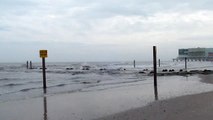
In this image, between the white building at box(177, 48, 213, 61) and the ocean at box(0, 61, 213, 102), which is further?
the white building at box(177, 48, 213, 61)

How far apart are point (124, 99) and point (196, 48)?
418 ft

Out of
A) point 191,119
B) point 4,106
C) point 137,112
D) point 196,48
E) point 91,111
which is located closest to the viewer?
point 191,119

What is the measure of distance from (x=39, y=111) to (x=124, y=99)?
13.7 ft

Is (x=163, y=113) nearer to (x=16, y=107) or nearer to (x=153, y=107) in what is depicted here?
(x=153, y=107)

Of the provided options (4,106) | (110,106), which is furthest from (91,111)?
(4,106)

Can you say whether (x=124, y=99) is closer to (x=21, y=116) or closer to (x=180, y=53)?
(x=21, y=116)

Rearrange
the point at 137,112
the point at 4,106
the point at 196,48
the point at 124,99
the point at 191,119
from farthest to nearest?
the point at 196,48 < the point at 124,99 < the point at 4,106 < the point at 137,112 < the point at 191,119

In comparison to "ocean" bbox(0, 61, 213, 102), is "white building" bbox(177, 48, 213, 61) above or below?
above

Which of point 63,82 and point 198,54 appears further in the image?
point 198,54

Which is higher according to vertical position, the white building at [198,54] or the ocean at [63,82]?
the white building at [198,54]

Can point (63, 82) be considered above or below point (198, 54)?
below

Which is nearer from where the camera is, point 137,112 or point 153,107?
point 137,112

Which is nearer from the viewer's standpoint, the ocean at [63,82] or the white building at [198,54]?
the ocean at [63,82]

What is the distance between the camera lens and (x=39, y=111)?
10.6 meters
